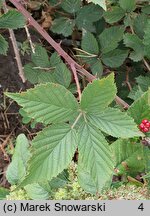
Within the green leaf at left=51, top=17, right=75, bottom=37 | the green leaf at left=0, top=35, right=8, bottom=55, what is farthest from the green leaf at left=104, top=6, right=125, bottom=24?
the green leaf at left=0, top=35, right=8, bottom=55

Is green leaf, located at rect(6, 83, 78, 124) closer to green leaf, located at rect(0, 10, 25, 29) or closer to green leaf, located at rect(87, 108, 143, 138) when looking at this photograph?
green leaf, located at rect(87, 108, 143, 138)

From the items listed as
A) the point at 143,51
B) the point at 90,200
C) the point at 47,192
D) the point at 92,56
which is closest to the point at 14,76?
the point at 92,56

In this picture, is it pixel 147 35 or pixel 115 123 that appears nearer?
pixel 115 123

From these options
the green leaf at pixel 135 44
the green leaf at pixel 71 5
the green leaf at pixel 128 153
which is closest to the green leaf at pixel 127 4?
the green leaf at pixel 135 44

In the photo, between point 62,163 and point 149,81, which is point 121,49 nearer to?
point 149,81

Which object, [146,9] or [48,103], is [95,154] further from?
[146,9]

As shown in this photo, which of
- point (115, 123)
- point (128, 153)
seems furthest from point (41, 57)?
point (115, 123)
